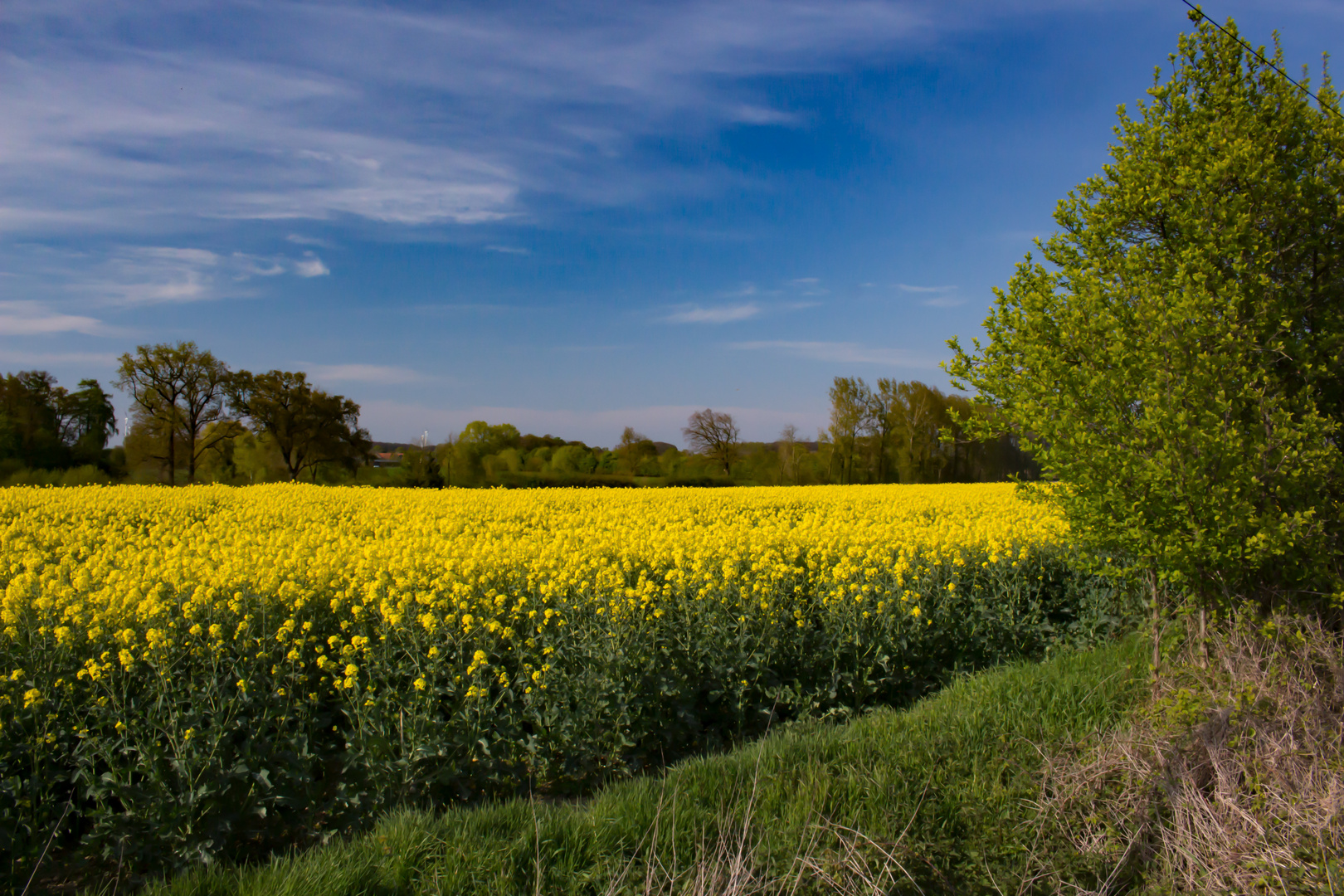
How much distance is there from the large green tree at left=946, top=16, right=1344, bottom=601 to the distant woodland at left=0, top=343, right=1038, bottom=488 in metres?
26.9

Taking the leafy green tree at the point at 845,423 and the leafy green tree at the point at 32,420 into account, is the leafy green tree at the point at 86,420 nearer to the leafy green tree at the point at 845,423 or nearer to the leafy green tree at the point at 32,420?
the leafy green tree at the point at 32,420

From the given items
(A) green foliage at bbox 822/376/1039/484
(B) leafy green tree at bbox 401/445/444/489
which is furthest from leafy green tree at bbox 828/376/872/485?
(B) leafy green tree at bbox 401/445/444/489

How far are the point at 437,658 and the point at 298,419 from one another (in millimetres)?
37290

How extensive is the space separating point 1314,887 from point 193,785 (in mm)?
5373

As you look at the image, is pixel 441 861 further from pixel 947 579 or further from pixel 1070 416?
pixel 947 579

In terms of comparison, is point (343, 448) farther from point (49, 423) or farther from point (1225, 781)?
point (1225, 781)

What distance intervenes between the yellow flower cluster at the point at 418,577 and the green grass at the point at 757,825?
1061 millimetres

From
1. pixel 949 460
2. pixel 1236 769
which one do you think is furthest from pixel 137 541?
pixel 949 460

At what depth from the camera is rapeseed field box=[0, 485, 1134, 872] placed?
371 centimetres

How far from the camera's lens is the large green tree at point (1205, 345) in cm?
452

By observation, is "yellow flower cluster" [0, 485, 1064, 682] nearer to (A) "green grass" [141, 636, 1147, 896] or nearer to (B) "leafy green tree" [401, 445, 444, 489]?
(A) "green grass" [141, 636, 1147, 896]

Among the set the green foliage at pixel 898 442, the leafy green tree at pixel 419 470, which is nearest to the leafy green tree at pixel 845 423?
the green foliage at pixel 898 442

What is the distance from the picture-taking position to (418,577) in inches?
232

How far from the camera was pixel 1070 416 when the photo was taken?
5.02 metres
